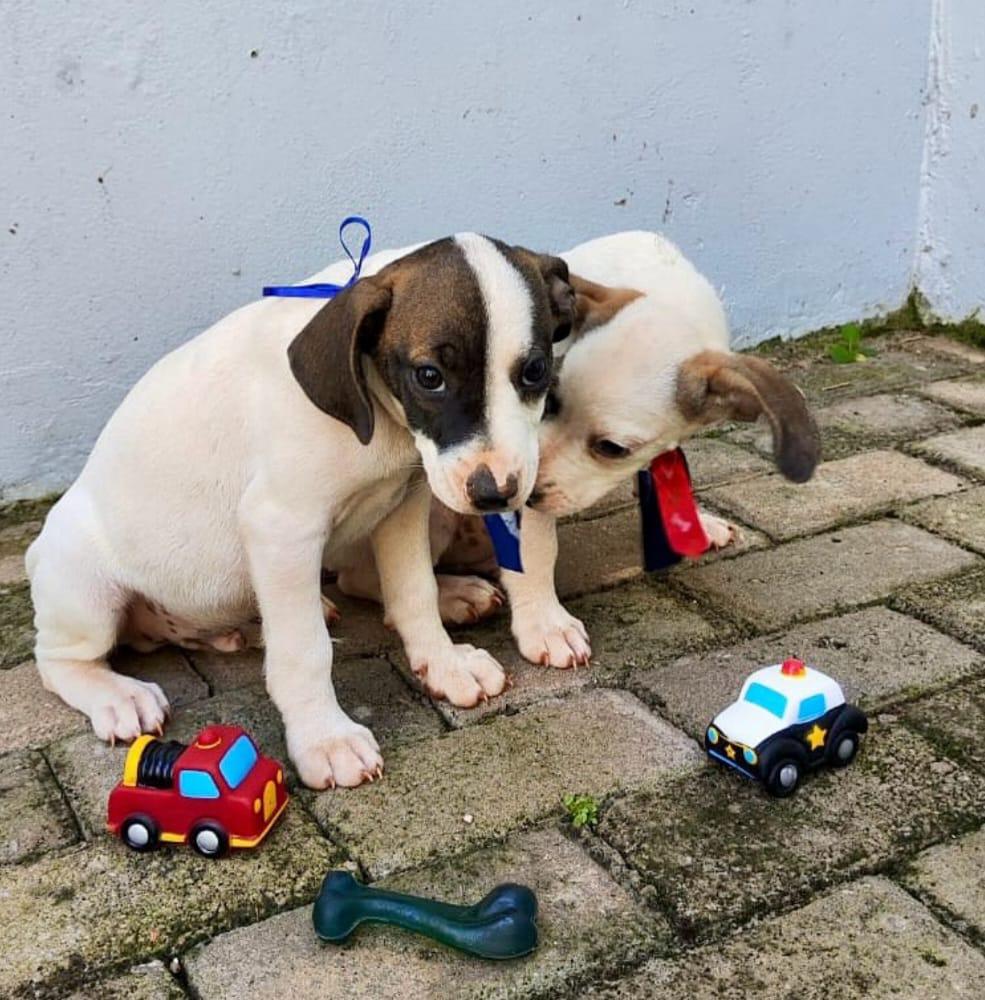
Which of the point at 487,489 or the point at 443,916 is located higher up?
the point at 487,489

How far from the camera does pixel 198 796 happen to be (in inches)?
107

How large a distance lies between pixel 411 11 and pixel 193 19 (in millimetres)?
809

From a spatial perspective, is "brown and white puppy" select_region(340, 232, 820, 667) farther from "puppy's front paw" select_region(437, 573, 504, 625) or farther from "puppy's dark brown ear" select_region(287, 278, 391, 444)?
"puppy's dark brown ear" select_region(287, 278, 391, 444)

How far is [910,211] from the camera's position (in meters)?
6.30

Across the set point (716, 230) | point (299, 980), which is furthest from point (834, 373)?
point (299, 980)

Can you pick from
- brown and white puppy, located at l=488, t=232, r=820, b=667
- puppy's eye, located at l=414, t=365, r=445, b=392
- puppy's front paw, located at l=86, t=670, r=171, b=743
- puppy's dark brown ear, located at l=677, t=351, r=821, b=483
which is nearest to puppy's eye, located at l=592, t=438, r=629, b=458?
brown and white puppy, located at l=488, t=232, r=820, b=667

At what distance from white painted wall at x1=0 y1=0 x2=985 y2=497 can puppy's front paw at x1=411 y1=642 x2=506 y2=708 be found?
1928 millimetres

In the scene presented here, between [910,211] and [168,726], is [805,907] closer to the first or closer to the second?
[168,726]

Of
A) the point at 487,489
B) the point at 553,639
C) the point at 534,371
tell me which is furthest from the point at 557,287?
the point at 553,639

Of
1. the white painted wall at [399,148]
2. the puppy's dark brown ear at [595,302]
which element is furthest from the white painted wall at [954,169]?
the puppy's dark brown ear at [595,302]

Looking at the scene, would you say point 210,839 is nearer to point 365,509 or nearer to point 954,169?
point 365,509

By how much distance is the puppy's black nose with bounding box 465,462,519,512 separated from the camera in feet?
8.79

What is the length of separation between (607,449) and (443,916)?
4.39 feet

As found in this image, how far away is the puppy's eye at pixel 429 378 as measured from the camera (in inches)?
107
